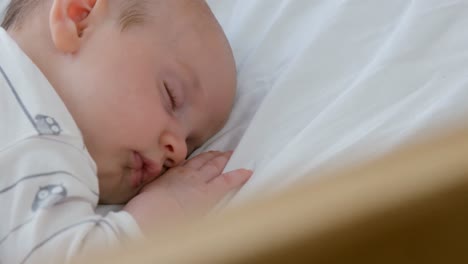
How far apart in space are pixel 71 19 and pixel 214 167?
0.78ft


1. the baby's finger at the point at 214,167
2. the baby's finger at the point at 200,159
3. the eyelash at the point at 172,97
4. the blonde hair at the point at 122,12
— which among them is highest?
the blonde hair at the point at 122,12

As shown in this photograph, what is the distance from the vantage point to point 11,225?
654 mm

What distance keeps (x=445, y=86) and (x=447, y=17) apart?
0.45ft

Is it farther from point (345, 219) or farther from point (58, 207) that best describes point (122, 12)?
point (345, 219)

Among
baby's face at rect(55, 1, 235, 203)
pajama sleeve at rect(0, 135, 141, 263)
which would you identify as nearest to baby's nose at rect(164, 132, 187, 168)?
baby's face at rect(55, 1, 235, 203)

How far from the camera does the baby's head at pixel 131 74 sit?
2.57 feet

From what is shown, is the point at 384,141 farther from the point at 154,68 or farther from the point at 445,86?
the point at 154,68

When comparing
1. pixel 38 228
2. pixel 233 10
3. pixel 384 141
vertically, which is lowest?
pixel 384 141

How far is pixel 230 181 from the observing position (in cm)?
76

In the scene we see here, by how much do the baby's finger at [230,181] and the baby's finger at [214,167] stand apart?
29 millimetres

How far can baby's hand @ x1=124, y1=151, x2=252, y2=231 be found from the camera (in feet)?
2.40

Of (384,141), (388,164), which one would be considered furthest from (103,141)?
(388,164)

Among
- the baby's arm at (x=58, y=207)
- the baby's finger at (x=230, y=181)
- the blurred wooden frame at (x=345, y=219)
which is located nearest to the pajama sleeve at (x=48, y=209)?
the baby's arm at (x=58, y=207)

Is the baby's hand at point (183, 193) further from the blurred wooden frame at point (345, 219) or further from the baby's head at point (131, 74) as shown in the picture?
the blurred wooden frame at point (345, 219)
